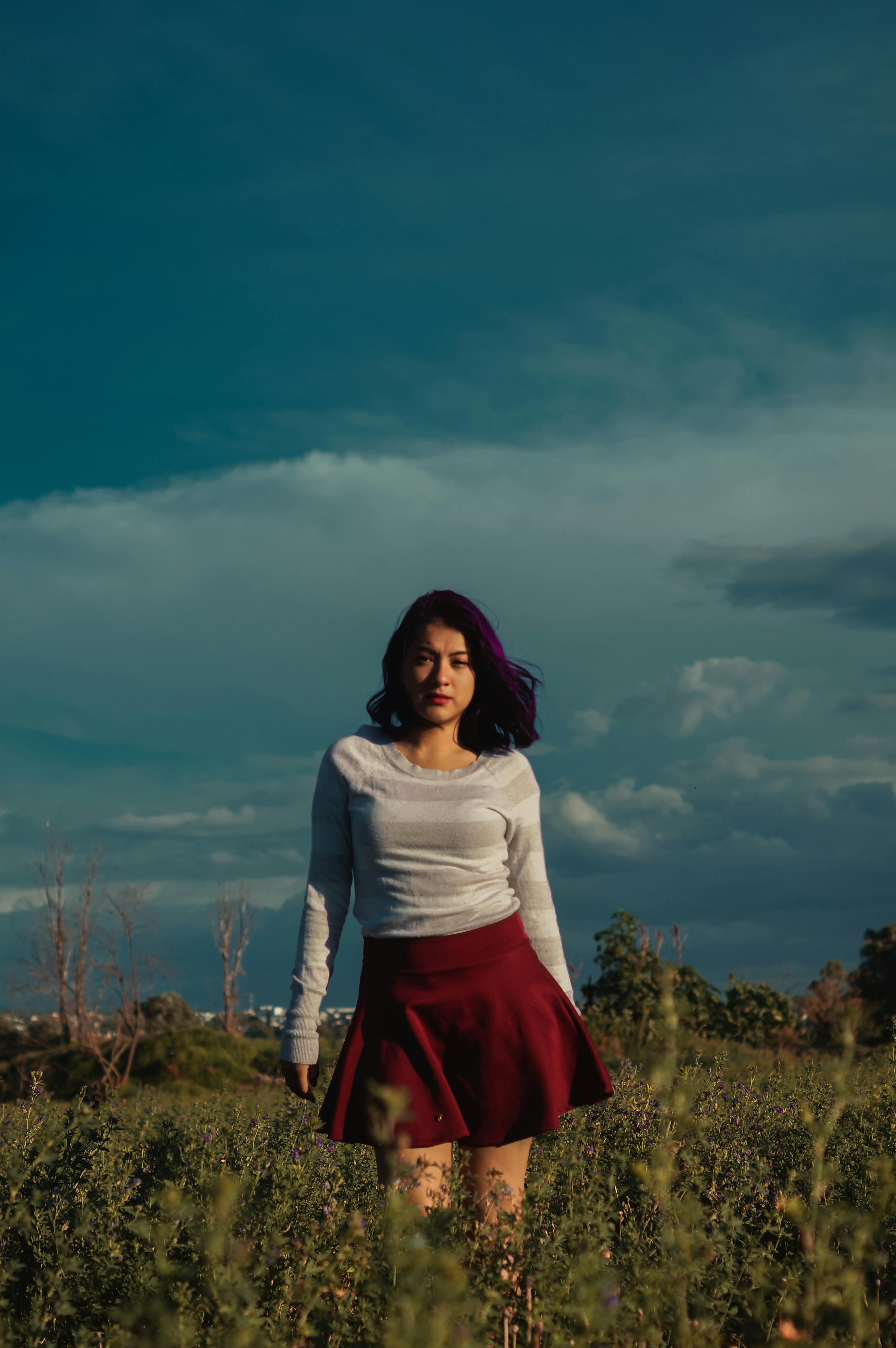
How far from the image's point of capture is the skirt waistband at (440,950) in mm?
3125

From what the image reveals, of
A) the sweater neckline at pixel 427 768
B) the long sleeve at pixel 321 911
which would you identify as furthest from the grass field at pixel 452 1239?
the sweater neckline at pixel 427 768

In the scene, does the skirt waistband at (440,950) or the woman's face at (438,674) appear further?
the woman's face at (438,674)

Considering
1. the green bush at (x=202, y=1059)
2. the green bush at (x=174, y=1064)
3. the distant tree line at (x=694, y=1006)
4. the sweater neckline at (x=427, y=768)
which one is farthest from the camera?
the green bush at (x=202, y=1059)

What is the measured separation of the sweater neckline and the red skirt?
1.62ft

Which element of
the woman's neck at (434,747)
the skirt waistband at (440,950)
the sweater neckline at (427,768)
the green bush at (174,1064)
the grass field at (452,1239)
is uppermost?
the woman's neck at (434,747)

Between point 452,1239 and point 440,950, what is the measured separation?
0.84 m

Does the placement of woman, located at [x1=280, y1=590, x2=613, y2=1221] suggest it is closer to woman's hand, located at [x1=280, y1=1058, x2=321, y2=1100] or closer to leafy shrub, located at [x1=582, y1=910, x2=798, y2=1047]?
woman's hand, located at [x1=280, y1=1058, x2=321, y2=1100]

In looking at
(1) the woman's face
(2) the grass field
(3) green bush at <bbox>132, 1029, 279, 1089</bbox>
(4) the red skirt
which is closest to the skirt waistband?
(4) the red skirt

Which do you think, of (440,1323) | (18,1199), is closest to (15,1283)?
(18,1199)

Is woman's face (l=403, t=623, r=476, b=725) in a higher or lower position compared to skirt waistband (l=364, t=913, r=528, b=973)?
higher

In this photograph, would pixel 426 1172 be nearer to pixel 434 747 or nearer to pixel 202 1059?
pixel 434 747

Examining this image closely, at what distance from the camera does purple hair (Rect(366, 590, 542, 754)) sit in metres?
3.62

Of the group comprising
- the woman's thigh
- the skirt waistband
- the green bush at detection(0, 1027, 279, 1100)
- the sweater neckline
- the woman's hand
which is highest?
the sweater neckline

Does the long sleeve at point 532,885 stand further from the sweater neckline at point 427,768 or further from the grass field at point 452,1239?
the grass field at point 452,1239
